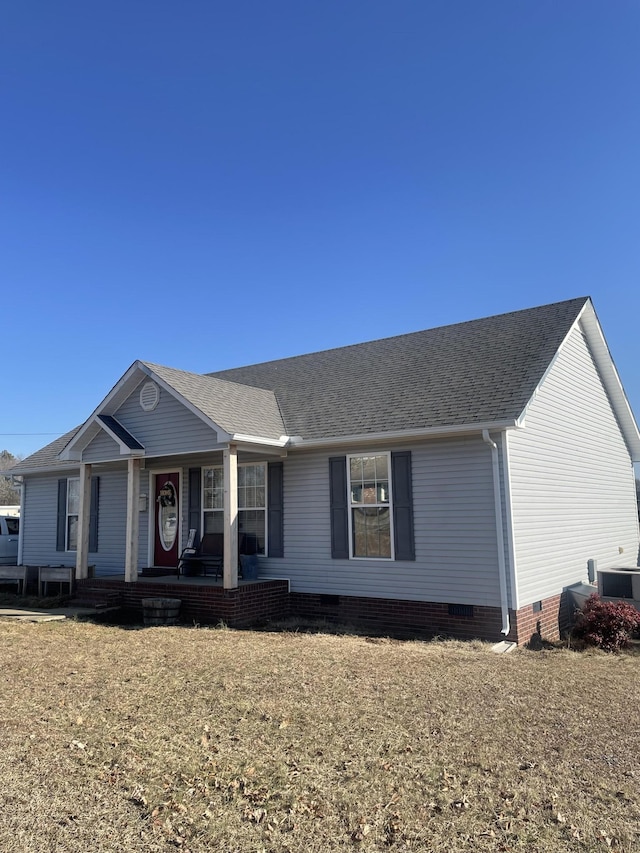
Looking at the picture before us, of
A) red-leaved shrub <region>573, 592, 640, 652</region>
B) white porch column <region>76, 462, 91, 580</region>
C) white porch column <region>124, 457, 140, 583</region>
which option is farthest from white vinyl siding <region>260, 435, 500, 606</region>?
white porch column <region>76, 462, 91, 580</region>

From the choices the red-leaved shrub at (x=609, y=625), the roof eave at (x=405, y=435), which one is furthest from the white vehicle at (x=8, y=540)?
the red-leaved shrub at (x=609, y=625)

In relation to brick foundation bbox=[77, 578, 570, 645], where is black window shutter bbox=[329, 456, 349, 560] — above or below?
above

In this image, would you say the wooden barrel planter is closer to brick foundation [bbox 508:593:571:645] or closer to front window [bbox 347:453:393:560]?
front window [bbox 347:453:393:560]

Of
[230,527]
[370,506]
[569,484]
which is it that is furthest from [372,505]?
[569,484]

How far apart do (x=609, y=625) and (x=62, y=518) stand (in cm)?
1317

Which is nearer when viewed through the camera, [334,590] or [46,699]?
[46,699]

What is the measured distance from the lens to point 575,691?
6.64m

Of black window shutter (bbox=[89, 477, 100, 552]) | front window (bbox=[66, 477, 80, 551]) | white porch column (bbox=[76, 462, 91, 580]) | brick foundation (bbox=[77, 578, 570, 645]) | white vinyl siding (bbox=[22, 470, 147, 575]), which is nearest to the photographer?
brick foundation (bbox=[77, 578, 570, 645])

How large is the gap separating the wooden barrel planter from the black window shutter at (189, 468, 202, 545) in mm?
2488

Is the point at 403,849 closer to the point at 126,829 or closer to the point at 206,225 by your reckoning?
the point at 126,829

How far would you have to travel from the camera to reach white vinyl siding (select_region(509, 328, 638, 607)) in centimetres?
1006

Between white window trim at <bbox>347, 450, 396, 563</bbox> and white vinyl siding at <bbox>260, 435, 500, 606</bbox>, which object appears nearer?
white vinyl siding at <bbox>260, 435, 500, 606</bbox>

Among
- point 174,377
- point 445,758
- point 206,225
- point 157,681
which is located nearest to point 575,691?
point 445,758

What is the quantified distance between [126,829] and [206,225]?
14.8 m
